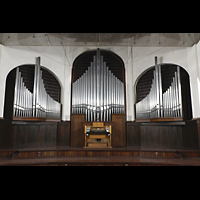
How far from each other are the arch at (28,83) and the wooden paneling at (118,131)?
92.7 inches

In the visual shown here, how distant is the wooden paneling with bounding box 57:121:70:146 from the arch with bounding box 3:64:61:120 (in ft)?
3.33

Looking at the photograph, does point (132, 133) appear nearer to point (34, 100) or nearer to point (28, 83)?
point (34, 100)

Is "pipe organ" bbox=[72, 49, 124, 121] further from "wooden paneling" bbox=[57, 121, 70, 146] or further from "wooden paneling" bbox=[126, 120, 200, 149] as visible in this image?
"wooden paneling" bbox=[126, 120, 200, 149]

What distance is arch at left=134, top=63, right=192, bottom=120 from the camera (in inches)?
270

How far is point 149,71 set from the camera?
316 inches

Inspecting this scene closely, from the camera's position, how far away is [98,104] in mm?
7340

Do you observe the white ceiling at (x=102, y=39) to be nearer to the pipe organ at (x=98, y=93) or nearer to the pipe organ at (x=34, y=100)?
the pipe organ at (x=34, y=100)

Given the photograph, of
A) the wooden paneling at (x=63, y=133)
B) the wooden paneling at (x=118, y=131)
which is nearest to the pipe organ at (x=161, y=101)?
the wooden paneling at (x=118, y=131)

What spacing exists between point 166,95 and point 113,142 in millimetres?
2470

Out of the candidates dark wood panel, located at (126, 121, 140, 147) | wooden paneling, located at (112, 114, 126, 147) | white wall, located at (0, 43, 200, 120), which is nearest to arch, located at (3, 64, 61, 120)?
white wall, located at (0, 43, 200, 120)

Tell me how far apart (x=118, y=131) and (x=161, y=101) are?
1.87 metres

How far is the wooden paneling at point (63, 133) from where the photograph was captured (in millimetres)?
7488

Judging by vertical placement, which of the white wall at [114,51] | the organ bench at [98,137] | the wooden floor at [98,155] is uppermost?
the white wall at [114,51]

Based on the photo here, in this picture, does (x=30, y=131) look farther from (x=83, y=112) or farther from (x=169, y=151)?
(x=169, y=151)
